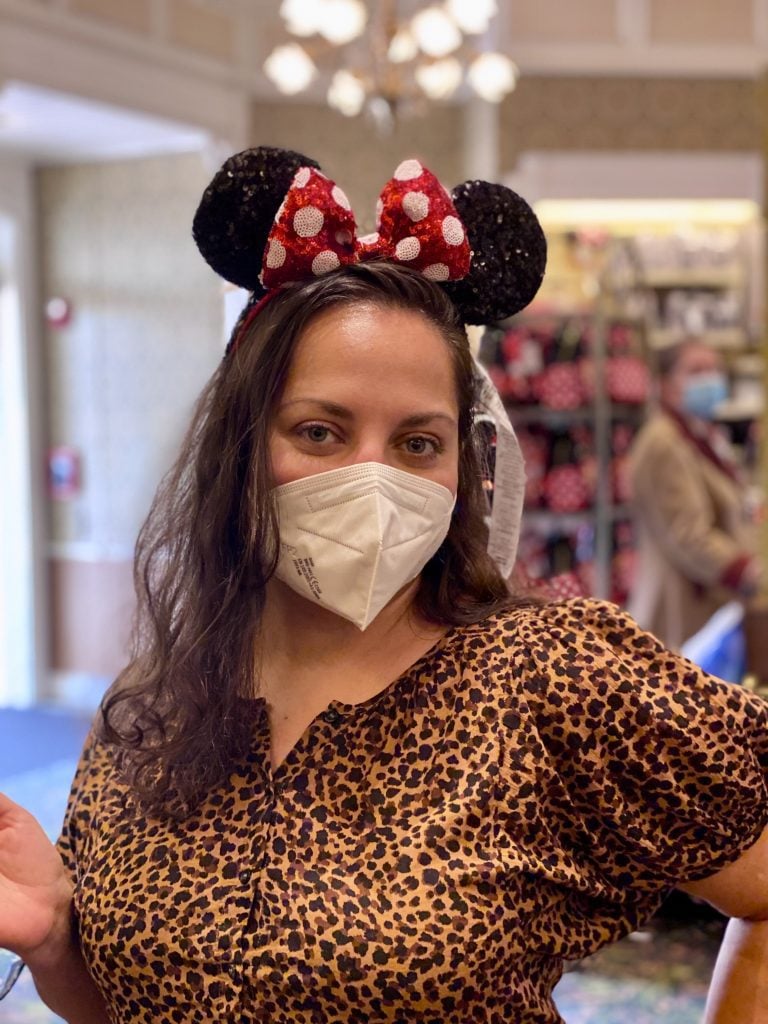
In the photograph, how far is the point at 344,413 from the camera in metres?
1.25

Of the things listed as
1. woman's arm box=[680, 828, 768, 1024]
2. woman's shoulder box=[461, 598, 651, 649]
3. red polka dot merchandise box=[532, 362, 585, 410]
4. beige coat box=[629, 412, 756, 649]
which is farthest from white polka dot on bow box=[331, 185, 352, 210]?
red polka dot merchandise box=[532, 362, 585, 410]

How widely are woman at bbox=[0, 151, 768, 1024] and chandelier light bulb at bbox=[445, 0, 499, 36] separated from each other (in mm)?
3578

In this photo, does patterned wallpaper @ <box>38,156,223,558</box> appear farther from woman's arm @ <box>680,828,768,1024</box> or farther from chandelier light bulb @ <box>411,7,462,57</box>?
woman's arm @ <box>680,828,768,1024</box>

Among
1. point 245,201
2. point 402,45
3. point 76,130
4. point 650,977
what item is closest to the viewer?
point 245,201

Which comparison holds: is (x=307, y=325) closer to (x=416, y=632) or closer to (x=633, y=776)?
→ (x=416, y=632)

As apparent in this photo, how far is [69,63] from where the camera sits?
5.12m

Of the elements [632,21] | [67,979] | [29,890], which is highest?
[632,21]

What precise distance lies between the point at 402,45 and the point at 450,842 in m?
4.33

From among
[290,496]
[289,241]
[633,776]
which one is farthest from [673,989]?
[289,241]

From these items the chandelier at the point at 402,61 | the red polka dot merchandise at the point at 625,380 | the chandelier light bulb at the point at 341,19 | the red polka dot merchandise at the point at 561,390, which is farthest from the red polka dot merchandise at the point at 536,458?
the chandelier light bulb at the point at 341,19

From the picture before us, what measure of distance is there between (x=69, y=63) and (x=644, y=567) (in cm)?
312

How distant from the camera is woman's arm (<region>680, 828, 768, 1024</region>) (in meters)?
1.25

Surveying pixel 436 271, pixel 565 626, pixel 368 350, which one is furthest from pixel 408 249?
pixel 565 626

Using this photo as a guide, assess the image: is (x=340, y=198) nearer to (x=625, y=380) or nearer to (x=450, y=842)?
(x=450, y=842)
